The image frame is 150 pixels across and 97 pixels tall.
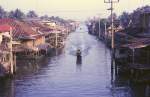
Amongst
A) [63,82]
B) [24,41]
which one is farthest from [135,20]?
[63,82]

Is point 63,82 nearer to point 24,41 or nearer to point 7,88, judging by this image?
point 7,88

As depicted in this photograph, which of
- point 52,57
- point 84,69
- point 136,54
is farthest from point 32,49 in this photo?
point 136,54

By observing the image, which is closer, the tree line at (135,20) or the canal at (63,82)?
the canal at (63,82)

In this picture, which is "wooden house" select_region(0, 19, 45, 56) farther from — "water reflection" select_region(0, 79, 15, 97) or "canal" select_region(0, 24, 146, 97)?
"water reflection" select_region(0, 79, 15, 97)

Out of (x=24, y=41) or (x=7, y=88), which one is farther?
(x=24, y=41)

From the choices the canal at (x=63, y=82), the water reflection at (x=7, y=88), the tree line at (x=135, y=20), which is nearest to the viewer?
the water reflection at (x=7, y=88)

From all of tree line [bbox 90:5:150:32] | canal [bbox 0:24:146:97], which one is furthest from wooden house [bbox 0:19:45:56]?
tree line [bbox 90:5:150:32]

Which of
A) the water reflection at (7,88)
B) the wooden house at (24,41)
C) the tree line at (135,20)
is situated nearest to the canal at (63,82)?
the water reflection at (7,88)

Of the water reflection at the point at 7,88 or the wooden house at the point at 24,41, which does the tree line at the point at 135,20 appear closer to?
the wooden house at the point at 24,41

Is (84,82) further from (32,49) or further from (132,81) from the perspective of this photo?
(32,49)

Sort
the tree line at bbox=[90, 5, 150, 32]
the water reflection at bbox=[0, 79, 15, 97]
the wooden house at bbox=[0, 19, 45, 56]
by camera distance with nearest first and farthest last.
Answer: the water reflection at bbox=[0, 79, 15, 97]
the tree line at bbox=[90, 5, 150, 32]
the wooden house at bbox=[0, 19, 45, 56]

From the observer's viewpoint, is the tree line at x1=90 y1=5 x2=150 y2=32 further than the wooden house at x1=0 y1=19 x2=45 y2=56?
No

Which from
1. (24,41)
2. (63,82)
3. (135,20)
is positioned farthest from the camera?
(135,20)

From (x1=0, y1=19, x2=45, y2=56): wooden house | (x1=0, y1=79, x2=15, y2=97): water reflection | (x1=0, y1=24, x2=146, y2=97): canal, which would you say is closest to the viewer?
(x1=0, y1=79, x2=15, y2=97): water reflection
